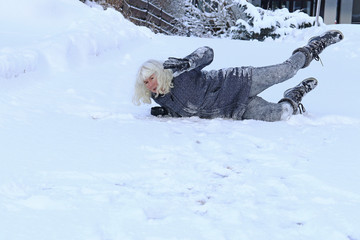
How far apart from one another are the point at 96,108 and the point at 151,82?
2.37 feet

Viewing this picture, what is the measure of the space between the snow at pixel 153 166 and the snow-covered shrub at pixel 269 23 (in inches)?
288

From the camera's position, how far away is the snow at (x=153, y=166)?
1.78 meters

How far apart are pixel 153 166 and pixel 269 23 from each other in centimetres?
1054

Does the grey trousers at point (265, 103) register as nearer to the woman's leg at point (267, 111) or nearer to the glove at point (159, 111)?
the woman's leg at point (267, 111)

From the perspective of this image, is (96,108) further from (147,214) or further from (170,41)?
(170,41)

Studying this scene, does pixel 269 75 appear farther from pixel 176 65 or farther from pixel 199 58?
pixel 176 65

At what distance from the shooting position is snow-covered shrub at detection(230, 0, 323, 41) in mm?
12227

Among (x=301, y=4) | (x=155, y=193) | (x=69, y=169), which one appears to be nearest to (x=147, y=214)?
(x=155, y=193)

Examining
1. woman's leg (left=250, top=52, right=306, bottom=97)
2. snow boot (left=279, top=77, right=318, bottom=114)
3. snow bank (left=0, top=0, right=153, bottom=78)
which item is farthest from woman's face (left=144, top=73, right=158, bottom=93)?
snow bank (left=0, top=0, right=153, bottom=78)

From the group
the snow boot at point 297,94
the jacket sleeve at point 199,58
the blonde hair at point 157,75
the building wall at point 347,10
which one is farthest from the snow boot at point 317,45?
the building wall at point 347,10

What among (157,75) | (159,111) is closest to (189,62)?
(157,75)

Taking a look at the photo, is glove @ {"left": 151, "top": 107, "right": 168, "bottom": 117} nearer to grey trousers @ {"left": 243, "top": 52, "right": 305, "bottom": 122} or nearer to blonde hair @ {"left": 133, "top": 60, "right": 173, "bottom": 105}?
blonde hair @ {"left": 133, "top": 60, "right": 173, "bottom": 105}

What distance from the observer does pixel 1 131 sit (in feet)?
9.45

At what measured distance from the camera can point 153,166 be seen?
2.44 m
